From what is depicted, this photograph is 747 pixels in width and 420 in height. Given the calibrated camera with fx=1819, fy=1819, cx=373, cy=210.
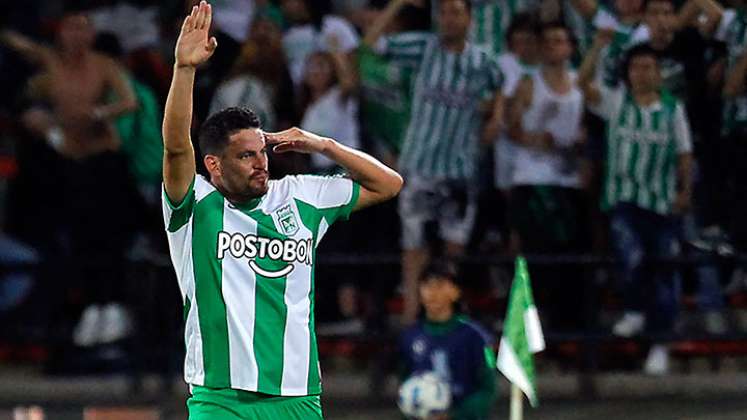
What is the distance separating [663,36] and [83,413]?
15.7 feet

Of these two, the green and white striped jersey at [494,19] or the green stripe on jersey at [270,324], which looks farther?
the green and white striped jersey at [494,19]

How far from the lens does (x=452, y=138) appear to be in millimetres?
12859

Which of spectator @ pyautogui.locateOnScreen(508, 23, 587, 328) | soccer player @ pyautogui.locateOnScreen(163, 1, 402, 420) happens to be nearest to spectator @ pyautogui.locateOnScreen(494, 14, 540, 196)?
spectator @ pyautogui.locateOnScreen(508, 23, 587, 328)

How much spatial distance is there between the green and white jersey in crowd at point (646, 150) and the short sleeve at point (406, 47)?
1398 mm

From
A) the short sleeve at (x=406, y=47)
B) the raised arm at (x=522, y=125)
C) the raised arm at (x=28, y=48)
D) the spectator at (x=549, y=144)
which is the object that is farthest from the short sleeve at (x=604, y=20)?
the raised arm at (x=28, y=48)

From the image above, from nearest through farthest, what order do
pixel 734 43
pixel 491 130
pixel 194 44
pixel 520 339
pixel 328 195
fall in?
1. pixel 194 44
2. pixel 328 195
3. pixel 520 339
4. pixel 734 43
5. pixel 491 130

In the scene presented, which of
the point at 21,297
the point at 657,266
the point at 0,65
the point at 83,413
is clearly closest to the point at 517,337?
the point at 657,266

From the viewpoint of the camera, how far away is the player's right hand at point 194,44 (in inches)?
256

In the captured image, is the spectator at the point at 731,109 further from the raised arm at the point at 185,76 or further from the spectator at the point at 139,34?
the raised arm at the point at 185,76

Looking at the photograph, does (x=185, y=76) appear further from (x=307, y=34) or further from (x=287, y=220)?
(x=307, y=34)

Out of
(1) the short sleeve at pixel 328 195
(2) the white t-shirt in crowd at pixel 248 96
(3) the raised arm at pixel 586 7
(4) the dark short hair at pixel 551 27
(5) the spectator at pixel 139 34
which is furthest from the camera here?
(5) the spectator at pixel 139 34

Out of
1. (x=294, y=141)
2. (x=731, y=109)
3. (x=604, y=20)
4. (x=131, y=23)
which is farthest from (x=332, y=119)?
(x=294, y=141)

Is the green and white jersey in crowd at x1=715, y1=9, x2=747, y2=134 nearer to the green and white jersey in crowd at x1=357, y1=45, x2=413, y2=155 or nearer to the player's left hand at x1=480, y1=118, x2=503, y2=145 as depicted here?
the player's left hand at x1=480, y1=118, x2=503, y2=145

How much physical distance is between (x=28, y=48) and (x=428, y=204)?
312cm
